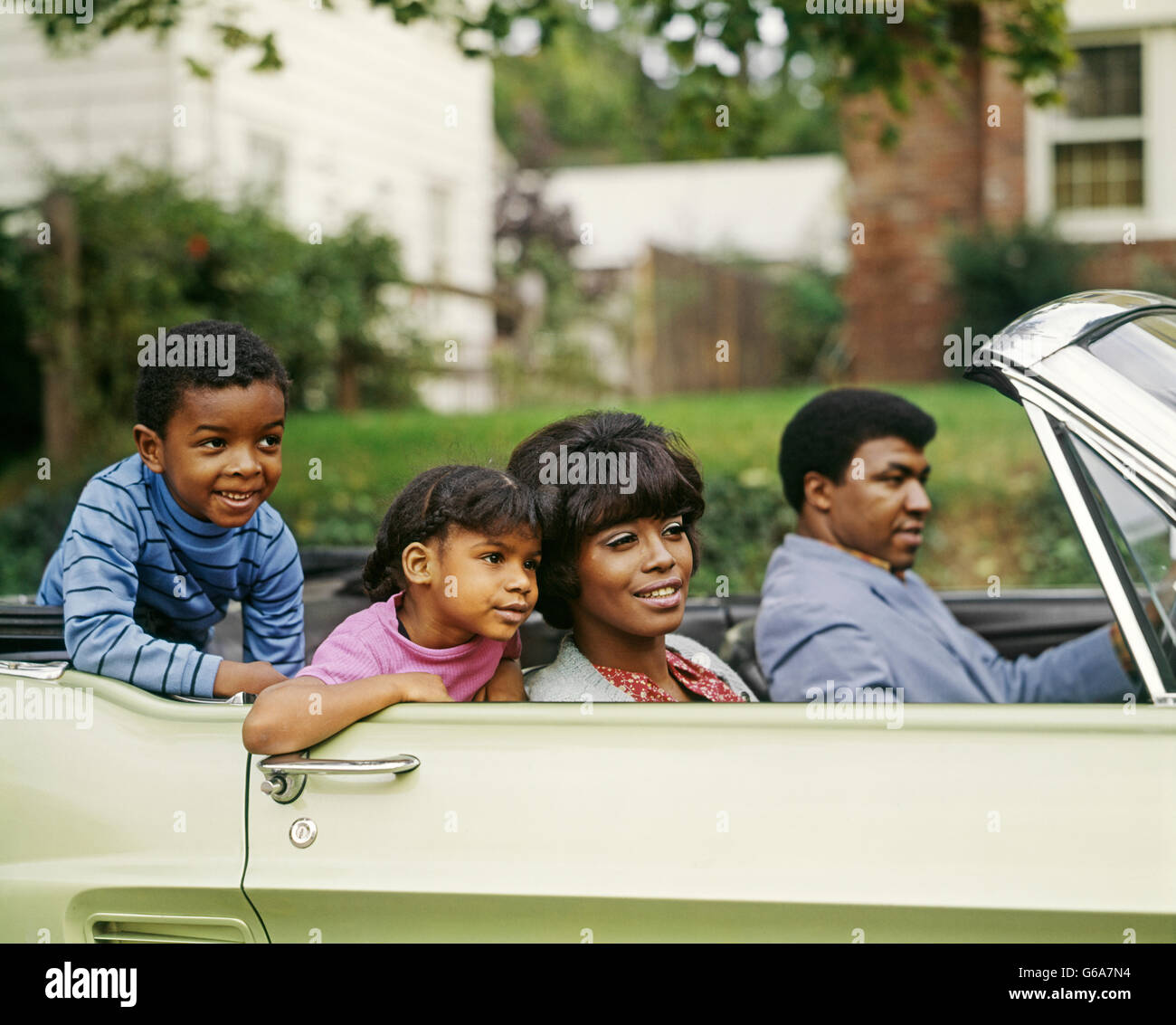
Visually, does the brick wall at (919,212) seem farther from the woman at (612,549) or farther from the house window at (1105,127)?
the woman at (612,549)

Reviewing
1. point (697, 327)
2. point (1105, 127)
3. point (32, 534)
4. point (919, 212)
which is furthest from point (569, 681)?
point (697, 327)

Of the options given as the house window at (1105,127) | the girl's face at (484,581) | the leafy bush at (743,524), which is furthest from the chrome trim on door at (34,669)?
the house window at (1105,127)

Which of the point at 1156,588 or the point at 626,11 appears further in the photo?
the point at 626,11

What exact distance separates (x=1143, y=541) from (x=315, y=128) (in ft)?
33.9

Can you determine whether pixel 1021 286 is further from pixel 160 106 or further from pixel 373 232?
pixel 160 106

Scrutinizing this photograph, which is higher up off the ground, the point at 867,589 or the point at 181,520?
the point at 181,520

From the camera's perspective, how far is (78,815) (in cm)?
187

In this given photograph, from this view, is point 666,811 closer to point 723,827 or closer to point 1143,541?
point 723,827

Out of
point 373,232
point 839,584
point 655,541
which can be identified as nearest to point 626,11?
point 839,584

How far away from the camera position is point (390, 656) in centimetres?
197

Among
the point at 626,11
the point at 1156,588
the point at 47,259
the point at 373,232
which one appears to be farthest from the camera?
the point at 373,232

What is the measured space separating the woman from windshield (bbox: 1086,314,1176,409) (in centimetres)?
70

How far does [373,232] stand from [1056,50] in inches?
267

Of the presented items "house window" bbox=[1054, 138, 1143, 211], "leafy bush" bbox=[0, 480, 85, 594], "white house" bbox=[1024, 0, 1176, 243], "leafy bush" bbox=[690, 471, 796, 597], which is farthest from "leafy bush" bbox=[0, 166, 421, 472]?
"house window" bbox=[1054, 138, 1143, 211]
